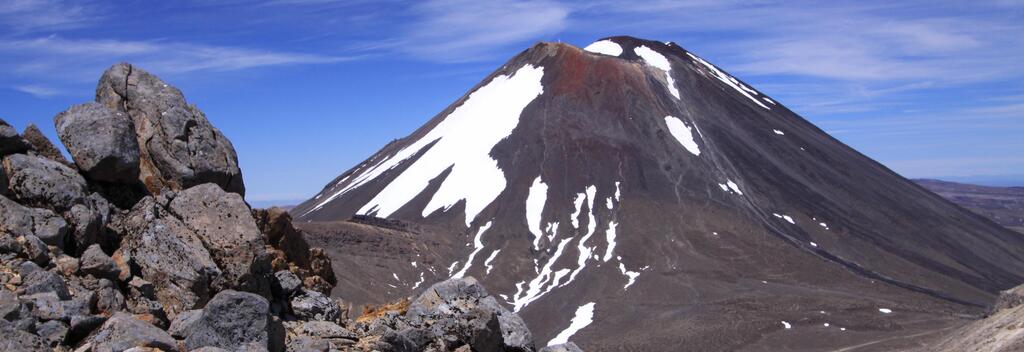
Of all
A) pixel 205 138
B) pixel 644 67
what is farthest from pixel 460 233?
pixel 205 138

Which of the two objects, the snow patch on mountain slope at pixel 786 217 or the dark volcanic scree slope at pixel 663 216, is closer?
the dark volcanic scree slope at pixel 663 216

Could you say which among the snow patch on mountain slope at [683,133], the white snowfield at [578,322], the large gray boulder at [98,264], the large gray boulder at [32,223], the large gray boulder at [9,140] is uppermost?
the snow patch on mountain slope at [683,133]

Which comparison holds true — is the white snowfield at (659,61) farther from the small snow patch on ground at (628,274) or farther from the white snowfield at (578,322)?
the white snowfield at (578,322)

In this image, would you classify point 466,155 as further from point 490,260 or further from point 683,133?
point 490,260

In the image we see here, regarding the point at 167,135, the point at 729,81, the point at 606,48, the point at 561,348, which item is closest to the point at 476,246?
the point at 606,48

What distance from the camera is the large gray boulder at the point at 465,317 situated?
49.1 feet

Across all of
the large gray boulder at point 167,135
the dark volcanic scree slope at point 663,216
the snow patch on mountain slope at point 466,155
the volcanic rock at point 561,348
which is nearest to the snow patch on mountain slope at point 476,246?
the dark volcanic scree slope at point 663,216

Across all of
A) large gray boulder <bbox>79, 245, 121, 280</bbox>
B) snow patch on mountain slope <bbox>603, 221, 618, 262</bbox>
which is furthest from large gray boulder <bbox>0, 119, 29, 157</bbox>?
snow patch on mountain slope <bbox>603, 221, 618, 262</bbox>

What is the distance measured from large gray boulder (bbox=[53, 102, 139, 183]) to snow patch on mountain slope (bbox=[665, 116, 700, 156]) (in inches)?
3665

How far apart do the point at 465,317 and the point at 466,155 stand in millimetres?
95996

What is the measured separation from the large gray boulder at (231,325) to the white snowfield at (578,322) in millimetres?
54403

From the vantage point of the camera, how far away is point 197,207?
563 inches

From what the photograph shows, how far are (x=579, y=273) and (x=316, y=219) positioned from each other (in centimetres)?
3771

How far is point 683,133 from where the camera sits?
108 metres
